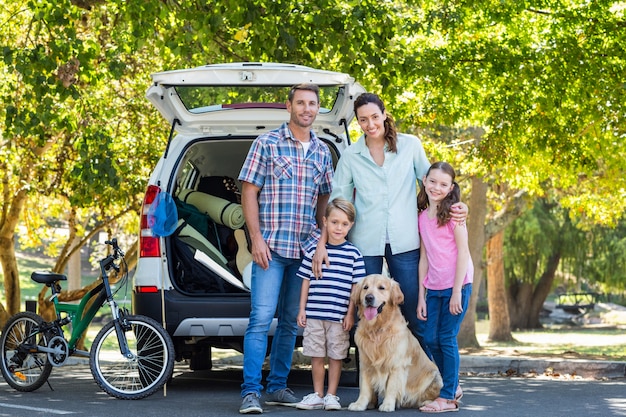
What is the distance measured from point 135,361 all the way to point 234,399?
787 mm

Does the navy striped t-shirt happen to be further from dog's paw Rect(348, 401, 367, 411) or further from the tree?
the tree

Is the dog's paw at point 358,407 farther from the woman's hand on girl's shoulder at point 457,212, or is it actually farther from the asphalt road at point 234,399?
the woman's hand on girl's shoulder at point 457,212

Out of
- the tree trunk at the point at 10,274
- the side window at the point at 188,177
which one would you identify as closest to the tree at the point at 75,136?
the tree trunk at the point at 10,274

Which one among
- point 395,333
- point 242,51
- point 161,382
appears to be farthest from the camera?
point 242,51

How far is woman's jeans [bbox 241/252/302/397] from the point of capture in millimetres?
6941

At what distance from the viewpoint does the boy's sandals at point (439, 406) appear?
271 inches

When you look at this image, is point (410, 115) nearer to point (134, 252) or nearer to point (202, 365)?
point (134, 252)

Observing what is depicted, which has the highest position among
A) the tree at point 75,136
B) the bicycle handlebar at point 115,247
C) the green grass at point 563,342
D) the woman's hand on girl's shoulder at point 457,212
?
the tree at point 75,136

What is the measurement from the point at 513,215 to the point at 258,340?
17.9 meters

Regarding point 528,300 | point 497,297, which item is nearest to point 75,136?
point 497,297

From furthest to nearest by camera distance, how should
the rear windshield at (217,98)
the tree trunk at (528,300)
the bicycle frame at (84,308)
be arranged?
the tree trunk at (528,300), the rear windshield at (217,98), the bicycle frame at (84,308)

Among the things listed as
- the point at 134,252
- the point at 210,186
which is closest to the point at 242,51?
the point at 210,186

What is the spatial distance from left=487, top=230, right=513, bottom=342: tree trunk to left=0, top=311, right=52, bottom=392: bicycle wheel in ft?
62.9

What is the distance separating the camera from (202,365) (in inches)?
435
